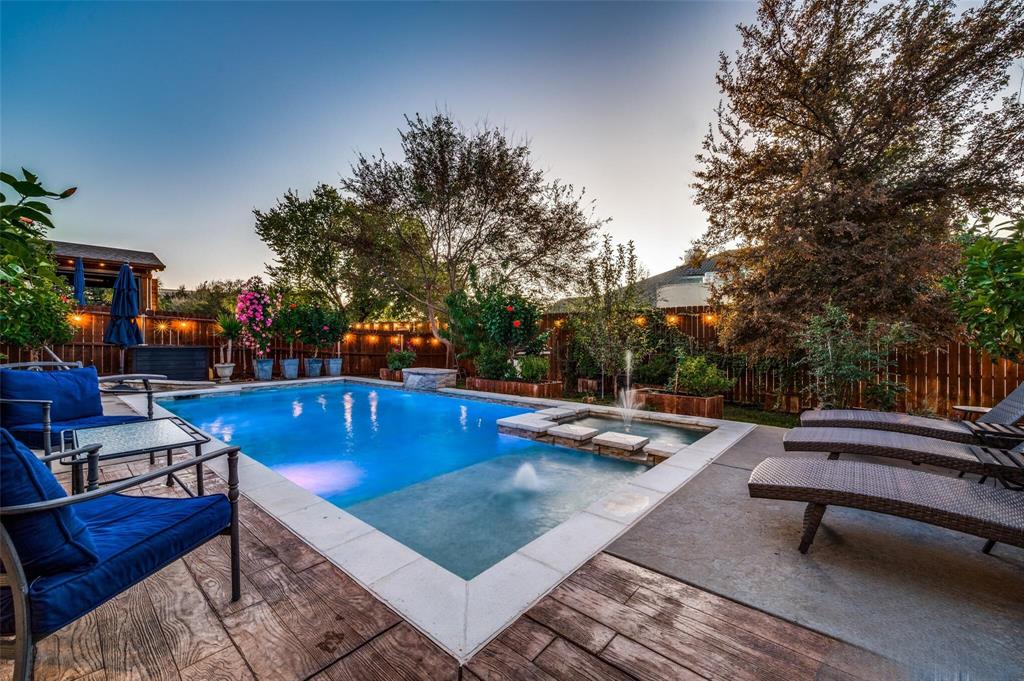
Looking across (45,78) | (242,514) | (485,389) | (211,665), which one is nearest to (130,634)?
(211,665)

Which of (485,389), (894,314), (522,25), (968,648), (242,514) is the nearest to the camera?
(968,648)

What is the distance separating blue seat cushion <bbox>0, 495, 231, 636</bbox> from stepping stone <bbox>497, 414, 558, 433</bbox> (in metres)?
3.93

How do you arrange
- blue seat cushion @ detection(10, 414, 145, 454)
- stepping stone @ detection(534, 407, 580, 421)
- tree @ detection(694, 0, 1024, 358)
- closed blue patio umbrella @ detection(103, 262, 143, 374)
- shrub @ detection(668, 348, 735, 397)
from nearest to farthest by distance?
1. blue seat cushion @ detection(10, 414, 145, 454)
2. tree @ detection(694, 0, 1024, 358)
3. stepping stone @ detection(534, 407, 580, 421)
4. shrub @ detection(668, 348, 735, 397)
5. closed blue patio umbrella @ detection(103, 262, 143, 374)

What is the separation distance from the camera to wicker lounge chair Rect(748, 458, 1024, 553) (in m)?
1.81

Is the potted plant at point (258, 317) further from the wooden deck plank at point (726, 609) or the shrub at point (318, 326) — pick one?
the wooden deck plank at point (726, 609)

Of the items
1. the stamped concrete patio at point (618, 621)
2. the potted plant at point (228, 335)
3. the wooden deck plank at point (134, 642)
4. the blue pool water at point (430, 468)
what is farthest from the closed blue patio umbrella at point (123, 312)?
the wooden deck plank at point (134, 642)

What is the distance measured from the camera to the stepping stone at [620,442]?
443 cm

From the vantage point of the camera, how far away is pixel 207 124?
782 centimetres

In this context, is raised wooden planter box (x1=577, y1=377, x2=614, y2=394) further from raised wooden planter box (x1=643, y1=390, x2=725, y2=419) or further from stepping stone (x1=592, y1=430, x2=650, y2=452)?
stepping stone (x1=592, y1=430, x2=650, y2=452)

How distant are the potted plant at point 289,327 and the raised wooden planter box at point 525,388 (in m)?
5.89

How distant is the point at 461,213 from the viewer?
12.1 m

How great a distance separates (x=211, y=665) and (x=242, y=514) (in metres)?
1.36

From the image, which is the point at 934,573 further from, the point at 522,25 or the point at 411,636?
the point at 522,25

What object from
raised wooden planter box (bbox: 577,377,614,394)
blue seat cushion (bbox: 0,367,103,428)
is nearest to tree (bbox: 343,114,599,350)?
raised wooden planter box (bbox: 577,377,614,394)
